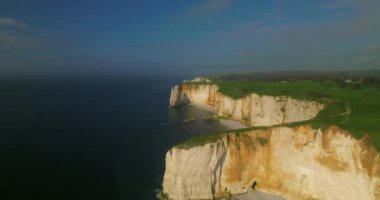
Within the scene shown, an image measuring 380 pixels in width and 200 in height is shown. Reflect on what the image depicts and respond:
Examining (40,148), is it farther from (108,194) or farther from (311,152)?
(311,152)

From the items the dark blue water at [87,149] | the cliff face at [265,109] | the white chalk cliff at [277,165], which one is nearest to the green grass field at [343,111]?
the white chalk cliff at [277,165]

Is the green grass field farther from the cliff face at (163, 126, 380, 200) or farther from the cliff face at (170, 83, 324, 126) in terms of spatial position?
the cliff face at (170, 83, 324, 126)

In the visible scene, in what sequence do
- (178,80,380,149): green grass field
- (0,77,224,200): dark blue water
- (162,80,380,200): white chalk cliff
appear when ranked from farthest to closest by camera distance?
(0,77,224,200): dark blue water → (178,80,380,149): green grass field → (162,80,380,200): white chalk cliff

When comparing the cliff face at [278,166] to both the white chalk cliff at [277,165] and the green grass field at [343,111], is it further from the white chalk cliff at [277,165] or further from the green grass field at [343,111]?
the green grass field at [343,111]

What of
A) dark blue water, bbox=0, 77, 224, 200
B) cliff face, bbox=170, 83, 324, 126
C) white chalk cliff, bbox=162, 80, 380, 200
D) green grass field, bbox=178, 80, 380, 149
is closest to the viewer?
white chalk cliff, bbox=162, 80, 380, 200

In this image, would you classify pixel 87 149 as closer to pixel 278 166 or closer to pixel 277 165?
pixel 277 165

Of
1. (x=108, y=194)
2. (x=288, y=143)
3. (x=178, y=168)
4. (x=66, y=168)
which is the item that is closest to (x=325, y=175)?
(x=288, y=143)

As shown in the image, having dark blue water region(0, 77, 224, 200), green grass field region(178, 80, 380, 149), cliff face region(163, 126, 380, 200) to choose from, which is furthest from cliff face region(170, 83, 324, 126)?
cliff face region(163, 126, 380, 200)
